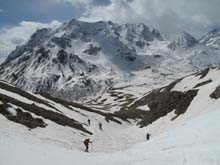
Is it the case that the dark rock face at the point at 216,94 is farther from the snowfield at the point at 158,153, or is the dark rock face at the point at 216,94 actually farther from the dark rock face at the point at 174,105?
the snowfield at the point at 158,153

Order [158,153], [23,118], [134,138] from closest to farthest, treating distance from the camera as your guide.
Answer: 1. [158,153]
2. [23,118]
3. [134,138]

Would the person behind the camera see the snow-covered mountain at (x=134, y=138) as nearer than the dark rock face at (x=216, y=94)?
Yes

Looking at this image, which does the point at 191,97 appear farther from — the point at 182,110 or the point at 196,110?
the point at 196,110

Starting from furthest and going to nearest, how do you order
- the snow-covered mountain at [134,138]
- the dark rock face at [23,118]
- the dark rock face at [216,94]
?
the dark rock face at [216,94]
the dark rock face at [23,118]
the snow-covered mountain at [134,138]

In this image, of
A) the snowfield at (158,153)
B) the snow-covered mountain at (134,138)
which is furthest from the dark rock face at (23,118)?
the snowfield at (158,153)

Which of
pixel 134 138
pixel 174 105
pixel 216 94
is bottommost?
pixel 134 138

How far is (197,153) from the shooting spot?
23.8 metres

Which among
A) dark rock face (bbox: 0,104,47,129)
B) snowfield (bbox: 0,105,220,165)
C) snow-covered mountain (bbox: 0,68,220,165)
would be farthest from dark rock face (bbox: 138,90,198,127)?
snowfield (bbox: 0,105,220,165)

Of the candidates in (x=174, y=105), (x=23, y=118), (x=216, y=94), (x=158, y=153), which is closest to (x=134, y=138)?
(x=174, y=105)

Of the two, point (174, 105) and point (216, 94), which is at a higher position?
point (174, 105)

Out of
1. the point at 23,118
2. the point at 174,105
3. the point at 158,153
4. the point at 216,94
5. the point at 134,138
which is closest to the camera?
the point at 158,153

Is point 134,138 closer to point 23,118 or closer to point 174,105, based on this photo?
point 174,105

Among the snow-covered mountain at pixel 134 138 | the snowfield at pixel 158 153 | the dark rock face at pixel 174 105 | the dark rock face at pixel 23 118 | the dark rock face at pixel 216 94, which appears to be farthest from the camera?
the dark rock face at pixel 174 105

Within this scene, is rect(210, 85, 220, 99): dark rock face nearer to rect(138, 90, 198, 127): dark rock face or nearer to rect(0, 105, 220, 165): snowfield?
rect(138, 90, 198, 127): dark rock face
